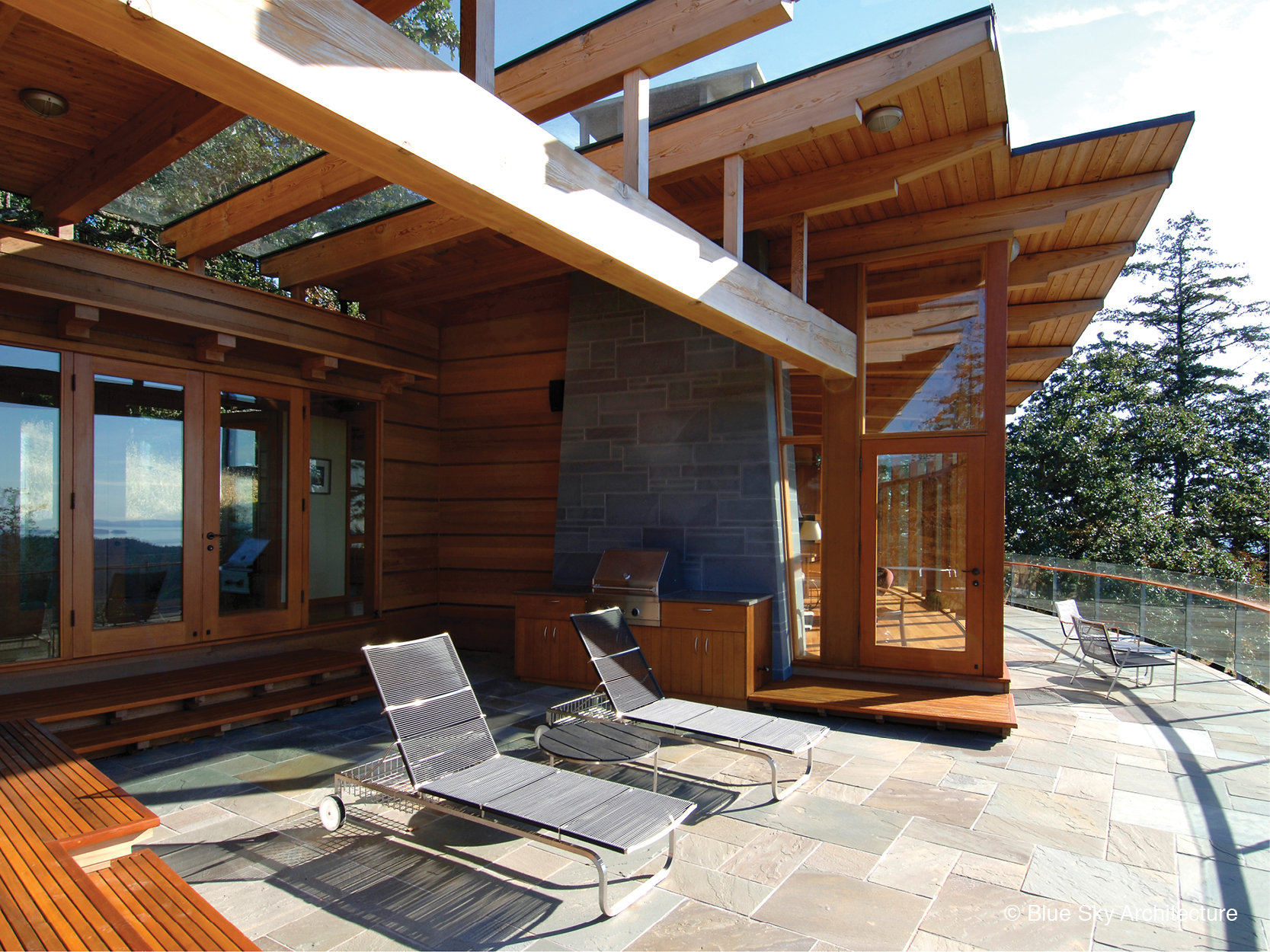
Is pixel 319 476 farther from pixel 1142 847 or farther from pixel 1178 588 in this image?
pixel 1178 588

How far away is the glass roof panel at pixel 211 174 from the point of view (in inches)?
209

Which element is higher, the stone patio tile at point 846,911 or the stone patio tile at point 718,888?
the stone patio tile at point 846,911

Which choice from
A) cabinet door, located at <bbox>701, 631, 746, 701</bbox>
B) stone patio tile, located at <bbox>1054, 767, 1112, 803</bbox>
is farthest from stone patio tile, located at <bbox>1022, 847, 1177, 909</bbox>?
cabinet door, located at <bbox>701, 631, 746, 701</bbox>

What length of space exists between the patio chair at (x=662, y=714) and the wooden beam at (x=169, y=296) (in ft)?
11.5

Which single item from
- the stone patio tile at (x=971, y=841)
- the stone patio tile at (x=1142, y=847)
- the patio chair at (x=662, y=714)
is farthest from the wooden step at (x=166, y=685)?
the stone patio tile at (x=1142, y=847)

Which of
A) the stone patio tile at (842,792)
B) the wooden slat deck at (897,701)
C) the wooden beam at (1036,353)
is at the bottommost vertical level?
the stone patio tile at (842,792)

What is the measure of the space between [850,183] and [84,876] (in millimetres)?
5487

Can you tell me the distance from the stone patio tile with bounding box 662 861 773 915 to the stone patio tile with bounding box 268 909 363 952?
123cm

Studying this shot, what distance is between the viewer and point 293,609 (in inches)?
251

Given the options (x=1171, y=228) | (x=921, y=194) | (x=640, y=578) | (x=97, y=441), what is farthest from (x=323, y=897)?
(x=1171, y=228)

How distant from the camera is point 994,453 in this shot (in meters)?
5.66

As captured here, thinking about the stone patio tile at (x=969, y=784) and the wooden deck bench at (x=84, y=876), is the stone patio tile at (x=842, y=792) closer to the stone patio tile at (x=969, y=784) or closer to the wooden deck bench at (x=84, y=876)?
the stone patio tile at (x=969, y=784)

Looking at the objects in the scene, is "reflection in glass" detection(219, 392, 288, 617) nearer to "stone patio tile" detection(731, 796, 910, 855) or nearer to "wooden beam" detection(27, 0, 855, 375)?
"wooden beam" detection(27, 0, 855, 375)

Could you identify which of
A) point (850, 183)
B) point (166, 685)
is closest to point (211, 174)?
point (166, 685)
